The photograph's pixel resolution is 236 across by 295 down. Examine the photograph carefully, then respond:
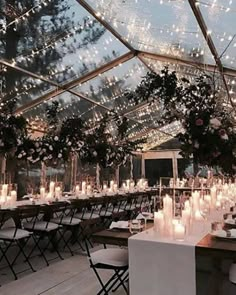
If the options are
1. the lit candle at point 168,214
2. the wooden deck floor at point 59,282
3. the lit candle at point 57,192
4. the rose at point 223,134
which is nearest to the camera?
the lit candle at point 168,214

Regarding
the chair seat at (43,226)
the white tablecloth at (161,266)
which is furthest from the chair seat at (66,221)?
the white tablecloth at (161,266)

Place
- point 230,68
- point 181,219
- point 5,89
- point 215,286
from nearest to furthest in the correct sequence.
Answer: point 181,219, point 215,286, point 230,68, point 5,89

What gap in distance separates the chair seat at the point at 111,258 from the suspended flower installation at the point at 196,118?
122cm

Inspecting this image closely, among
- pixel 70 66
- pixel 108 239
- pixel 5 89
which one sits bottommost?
pixel 108 239

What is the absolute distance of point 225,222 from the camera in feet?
12.4

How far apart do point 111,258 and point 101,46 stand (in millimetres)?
5287

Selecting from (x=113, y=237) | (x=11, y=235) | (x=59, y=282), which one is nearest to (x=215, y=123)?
(x=113, y=237)

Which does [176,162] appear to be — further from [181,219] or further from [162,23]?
[181,219]

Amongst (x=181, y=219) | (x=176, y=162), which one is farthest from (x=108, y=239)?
(x=176, y=162)

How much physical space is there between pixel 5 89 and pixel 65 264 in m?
4.19

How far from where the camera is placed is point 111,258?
3420mm

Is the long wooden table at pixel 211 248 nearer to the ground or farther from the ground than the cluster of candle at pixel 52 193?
nearer to the ground

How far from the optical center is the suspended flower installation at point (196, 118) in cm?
366

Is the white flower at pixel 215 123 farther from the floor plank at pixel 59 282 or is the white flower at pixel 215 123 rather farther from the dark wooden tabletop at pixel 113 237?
the floor plank at pixel 59 282
